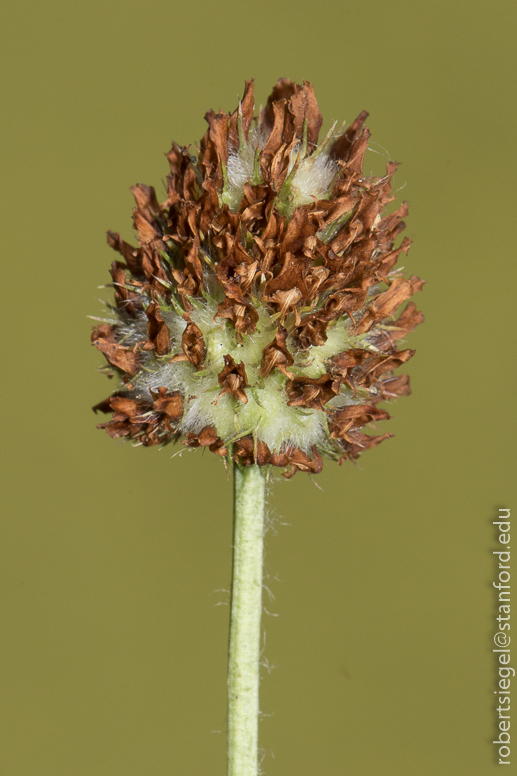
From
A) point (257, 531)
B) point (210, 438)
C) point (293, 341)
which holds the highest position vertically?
point (293, 341)

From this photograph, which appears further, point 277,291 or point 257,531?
point 257,531

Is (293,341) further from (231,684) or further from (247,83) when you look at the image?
(231,684)

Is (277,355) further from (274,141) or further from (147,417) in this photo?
(274,141)

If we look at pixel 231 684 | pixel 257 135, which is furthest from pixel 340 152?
pixel 231 684

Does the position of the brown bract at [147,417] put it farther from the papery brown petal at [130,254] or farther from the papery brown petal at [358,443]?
the papery brown petal at [358,443]

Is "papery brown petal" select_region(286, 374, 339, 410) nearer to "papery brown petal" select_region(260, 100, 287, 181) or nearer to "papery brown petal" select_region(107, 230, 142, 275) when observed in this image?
"papery brown petal" select_region(260, 100, 287, 181)

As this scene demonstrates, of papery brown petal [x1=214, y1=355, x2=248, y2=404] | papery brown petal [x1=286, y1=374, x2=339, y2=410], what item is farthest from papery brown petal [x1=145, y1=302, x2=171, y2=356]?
papery brown petal [x1=286, y1=374, x2=339, y2=410]
